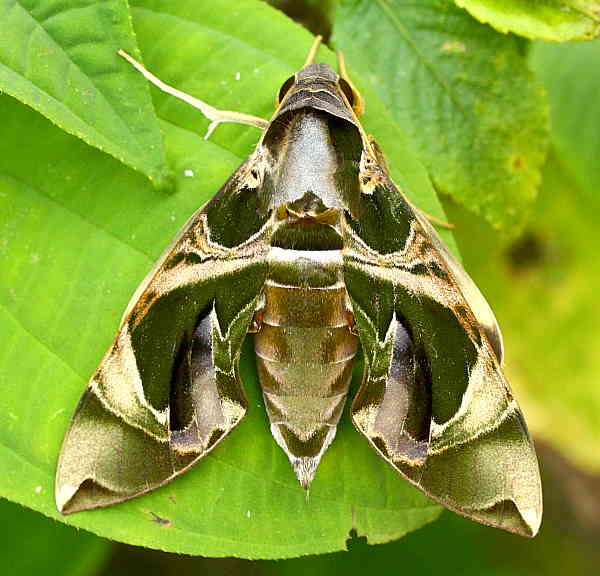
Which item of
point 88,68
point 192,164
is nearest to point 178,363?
point 192,164

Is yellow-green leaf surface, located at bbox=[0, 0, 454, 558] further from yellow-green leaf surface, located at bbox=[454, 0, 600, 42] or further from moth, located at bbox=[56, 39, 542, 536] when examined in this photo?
yellow-green leaf surface, located at bbox=[454, 0, 600, 42]

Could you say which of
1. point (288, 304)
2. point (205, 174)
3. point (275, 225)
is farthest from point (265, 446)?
point (205, 174)

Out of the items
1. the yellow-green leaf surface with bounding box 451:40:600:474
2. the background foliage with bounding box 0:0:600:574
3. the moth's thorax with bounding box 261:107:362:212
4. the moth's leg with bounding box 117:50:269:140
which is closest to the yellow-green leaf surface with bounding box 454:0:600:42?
the background foliage with bounding box 0:0:600:574

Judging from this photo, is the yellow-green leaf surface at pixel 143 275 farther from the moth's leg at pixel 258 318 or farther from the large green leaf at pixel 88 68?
the large green leaf at pixel 88 68

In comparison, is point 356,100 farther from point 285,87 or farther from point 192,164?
point 192,164

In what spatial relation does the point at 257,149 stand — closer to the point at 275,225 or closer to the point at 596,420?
the point at 275,225
